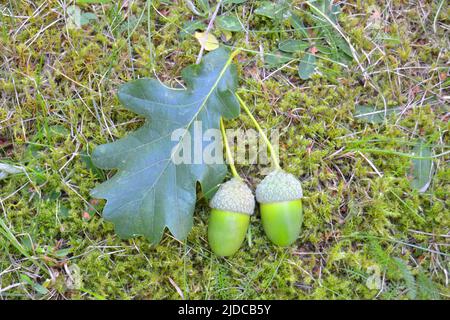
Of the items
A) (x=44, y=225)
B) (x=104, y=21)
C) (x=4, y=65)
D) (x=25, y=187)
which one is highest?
(x=104, y=21)

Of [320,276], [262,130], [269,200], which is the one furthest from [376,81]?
→ [320,276]

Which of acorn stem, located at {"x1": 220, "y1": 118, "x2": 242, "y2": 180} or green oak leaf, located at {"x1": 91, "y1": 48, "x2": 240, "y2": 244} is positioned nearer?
green oak leaf, located at {"x1": 91, "y1": 48, "x2": 240, "y2": 244}

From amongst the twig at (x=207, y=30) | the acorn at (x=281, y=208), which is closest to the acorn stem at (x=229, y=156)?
the acorn at (x=281, y=208)

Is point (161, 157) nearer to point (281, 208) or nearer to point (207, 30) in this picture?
point (281, 208)

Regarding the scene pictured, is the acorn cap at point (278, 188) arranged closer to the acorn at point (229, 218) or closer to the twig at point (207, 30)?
the acorn at point (229, 218)

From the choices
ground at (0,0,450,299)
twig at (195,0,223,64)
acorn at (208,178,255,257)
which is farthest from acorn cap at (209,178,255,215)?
twig at (195,0,223,64)

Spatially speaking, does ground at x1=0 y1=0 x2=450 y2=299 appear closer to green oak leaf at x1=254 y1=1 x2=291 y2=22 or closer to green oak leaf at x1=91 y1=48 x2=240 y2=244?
green oak leaf at x1=254 y1=1 x2=291 y2=22

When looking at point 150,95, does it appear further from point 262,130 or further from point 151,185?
point 262,130
